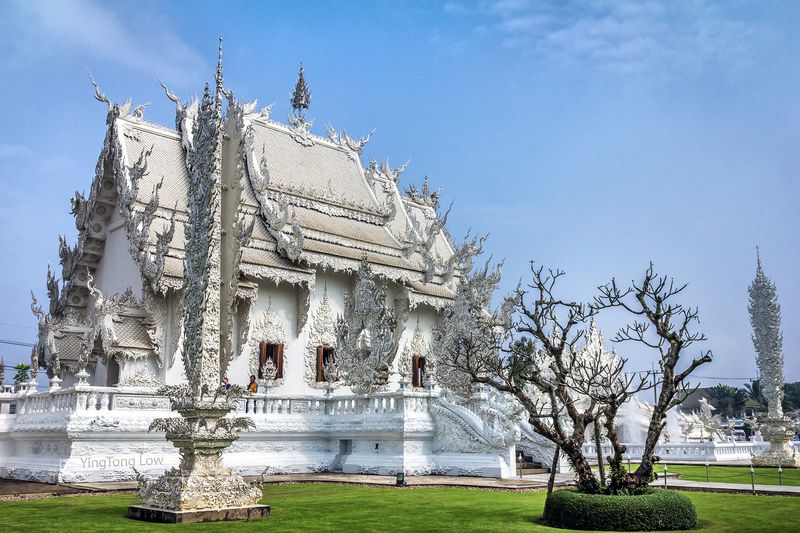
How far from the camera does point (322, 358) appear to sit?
1975cm

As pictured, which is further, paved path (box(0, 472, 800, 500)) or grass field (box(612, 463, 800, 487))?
grass field (box(612, 463, 800, 487))

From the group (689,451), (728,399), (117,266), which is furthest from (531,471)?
(728,399)

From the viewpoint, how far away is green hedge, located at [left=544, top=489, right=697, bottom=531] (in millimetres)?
7359

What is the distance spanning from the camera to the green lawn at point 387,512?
736 centimetres

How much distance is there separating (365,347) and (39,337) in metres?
7.60

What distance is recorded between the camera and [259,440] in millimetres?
14578

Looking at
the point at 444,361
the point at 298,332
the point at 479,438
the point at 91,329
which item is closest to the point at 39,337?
the point at 91,329

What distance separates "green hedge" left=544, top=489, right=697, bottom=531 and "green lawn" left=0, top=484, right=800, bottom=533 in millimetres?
277

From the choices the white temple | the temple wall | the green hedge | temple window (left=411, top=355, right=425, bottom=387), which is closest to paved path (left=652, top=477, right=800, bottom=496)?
the white temple

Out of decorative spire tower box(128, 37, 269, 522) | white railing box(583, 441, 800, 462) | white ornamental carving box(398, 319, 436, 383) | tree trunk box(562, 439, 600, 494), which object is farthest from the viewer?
white ornamental carving box(398, 319, 436, 383)

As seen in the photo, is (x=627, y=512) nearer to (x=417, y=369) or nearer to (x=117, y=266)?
(x=117, y=266)

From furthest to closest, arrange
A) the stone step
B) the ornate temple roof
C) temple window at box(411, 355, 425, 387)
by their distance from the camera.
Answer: temple window at box(411, 355, 425, 387) → the ornate temple roof → the stone step

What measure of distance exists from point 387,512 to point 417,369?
1352 cm

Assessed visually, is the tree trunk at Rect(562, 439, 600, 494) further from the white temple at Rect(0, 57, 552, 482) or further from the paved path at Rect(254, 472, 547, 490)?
the white temple at Rect(0, 57, 552, 482)
